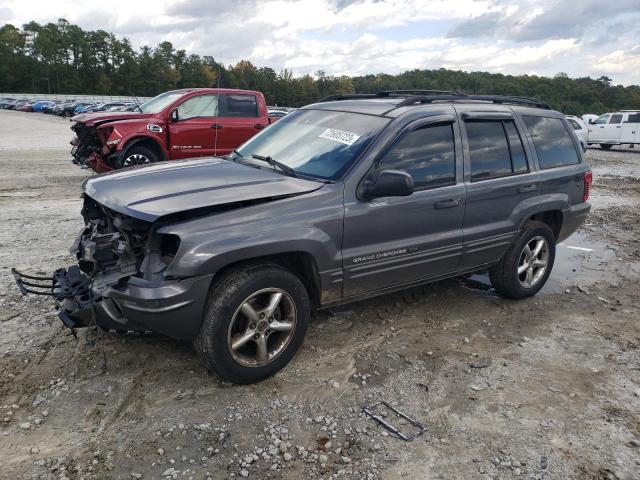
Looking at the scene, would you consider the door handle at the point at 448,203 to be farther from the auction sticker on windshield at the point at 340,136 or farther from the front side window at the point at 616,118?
the front side window at the point at 616,118

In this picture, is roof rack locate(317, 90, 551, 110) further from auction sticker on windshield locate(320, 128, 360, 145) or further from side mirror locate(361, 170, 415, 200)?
side mirror locate(361, 170, 415, 200)

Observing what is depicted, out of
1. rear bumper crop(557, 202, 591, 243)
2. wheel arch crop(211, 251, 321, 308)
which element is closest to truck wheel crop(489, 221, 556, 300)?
rear bumper crop(557, 202, 591, 243)

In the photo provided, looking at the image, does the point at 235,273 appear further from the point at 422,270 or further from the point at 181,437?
the point at 422,270

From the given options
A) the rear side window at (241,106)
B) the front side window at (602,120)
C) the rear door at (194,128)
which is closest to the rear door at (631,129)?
the front side window at (602,120)

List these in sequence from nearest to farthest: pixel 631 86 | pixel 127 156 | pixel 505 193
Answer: pixel 505 193 < pixel 127 156 < pixel 631 86

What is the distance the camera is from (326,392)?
3.49m

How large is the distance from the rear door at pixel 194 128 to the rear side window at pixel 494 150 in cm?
694

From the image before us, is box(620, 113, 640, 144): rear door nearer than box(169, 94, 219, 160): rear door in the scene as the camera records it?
No

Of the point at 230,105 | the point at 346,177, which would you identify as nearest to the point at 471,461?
the point at 346,177

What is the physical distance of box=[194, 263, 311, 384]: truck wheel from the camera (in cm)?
324

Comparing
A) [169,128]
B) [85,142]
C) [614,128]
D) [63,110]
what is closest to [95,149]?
[85,142]

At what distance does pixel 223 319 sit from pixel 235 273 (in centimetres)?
30

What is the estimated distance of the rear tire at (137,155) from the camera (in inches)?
378

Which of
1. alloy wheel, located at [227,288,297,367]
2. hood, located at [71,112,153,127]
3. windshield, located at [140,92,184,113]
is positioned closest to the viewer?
alloy wheel, located at [227,288,297,367]
